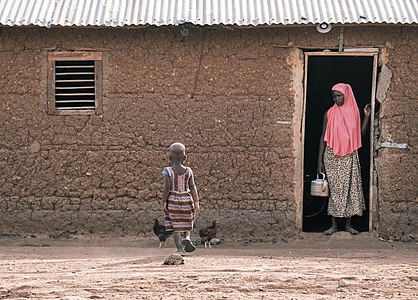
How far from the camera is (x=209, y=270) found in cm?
786

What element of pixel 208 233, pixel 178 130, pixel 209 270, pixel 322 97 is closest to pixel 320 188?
pixel 208 233

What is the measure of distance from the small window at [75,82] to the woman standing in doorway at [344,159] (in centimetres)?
270

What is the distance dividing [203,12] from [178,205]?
95.4 inches

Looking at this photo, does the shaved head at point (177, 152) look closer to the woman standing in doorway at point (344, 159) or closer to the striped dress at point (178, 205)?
the striped dress at point (178, 205)

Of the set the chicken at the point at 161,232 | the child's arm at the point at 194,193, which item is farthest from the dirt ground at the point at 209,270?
the child's arm at the point at 194,193

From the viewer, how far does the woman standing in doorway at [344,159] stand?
35.2 ft

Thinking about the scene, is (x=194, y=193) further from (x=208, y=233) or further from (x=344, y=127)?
(x=344, y=127)

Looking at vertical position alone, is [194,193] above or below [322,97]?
below

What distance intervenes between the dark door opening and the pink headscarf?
1.49 m

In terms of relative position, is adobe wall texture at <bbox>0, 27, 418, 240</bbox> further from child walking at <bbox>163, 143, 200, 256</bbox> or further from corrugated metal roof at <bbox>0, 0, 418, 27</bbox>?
child walking at <bbox>163, 143, 200, 256</bbox>

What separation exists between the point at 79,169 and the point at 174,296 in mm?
3949

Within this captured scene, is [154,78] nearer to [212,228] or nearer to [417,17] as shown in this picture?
[212,228]

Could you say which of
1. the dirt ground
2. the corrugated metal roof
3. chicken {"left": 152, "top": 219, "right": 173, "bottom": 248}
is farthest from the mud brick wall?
chicken {"left": 152, "top": 219, "right": 173, "bottom": 248}

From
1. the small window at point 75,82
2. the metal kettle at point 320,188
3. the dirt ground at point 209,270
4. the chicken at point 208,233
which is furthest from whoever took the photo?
the metal kettle at point 320,188
